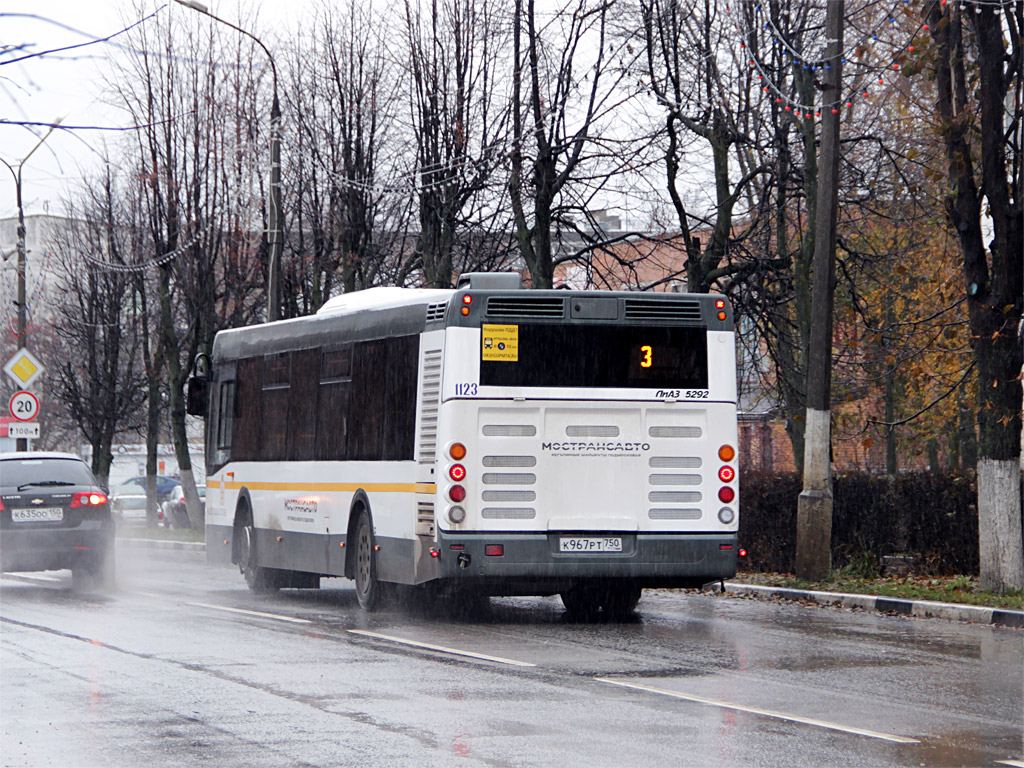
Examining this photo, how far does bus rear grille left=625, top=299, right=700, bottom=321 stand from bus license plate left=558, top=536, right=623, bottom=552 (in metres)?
2.07

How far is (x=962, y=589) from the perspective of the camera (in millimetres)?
17484

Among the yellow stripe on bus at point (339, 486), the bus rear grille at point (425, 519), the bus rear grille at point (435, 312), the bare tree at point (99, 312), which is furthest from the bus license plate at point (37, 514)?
the bare tree at point (99, 312)

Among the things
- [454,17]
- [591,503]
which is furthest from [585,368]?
[454,17]

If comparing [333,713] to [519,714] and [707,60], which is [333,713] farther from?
[707,60]

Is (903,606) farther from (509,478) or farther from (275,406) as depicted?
(275,406)

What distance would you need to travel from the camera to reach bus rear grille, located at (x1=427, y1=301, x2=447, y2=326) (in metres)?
14.4

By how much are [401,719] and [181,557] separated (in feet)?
74.4

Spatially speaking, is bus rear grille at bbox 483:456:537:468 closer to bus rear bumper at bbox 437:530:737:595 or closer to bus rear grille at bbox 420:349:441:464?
bus rear grille at bbox 420:349:441:464

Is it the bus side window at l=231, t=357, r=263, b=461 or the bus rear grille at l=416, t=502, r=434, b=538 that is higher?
the bus side window at l=231, t=357, r=263, b=461

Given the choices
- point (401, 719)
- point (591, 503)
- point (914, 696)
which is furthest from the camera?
point (591, 503)

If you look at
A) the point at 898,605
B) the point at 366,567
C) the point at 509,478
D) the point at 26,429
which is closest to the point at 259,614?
the point at 366,567

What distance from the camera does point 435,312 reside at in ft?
47.8

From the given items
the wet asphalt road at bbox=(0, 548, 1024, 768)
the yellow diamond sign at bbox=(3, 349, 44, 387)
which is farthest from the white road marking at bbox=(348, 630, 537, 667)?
the yellow diamond sign at bbox=(3, 349, 44, 387)

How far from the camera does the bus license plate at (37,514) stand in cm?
1908
